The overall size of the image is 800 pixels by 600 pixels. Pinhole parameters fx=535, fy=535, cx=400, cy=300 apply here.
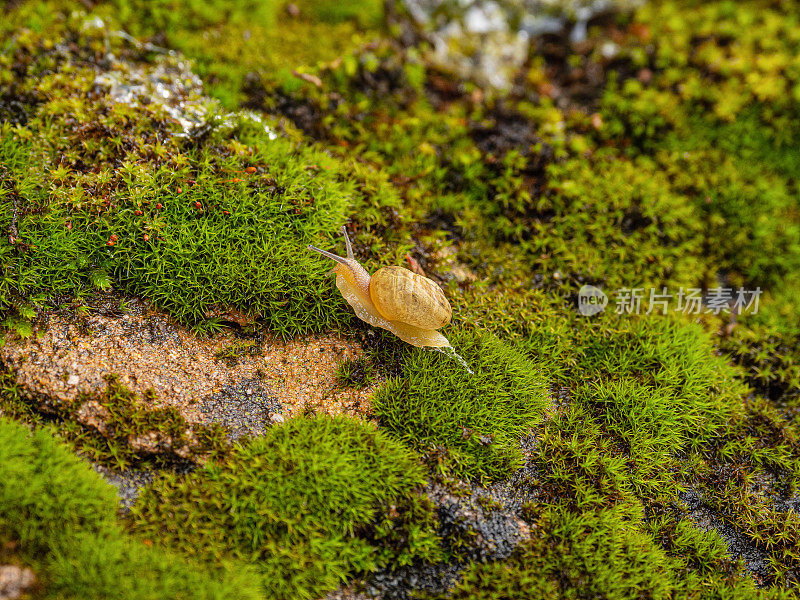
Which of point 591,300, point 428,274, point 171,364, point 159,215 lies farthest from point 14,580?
point 591,300

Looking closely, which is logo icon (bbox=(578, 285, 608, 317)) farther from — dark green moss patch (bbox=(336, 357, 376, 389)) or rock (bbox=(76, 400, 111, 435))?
rock (bbox=(76, 400, 111, 435))

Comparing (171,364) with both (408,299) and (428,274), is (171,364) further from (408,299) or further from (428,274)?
(428,274)

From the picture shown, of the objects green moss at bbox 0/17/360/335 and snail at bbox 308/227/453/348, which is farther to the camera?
green moss at bbox 0/17/360/335

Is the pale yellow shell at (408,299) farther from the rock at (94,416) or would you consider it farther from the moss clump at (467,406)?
the rock at (94,416)

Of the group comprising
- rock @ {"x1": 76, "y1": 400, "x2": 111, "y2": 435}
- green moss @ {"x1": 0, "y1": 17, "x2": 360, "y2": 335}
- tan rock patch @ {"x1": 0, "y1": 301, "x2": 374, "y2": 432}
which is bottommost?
rock @ {"x1": 76, "y1": 400, "x2": 111, "y2": 435}

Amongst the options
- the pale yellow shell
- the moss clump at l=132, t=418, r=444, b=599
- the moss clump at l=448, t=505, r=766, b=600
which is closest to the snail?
the pale yellow shell

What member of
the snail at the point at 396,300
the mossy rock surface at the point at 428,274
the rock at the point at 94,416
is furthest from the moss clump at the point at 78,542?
the snail at the point at 396,300

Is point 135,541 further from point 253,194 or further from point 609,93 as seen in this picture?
point 609,93

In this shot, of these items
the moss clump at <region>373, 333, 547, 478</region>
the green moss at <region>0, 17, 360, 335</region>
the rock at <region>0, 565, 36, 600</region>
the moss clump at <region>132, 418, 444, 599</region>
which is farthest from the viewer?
the green moss at <region>0, 17, 360, 335</region>

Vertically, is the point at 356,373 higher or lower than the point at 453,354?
lower
